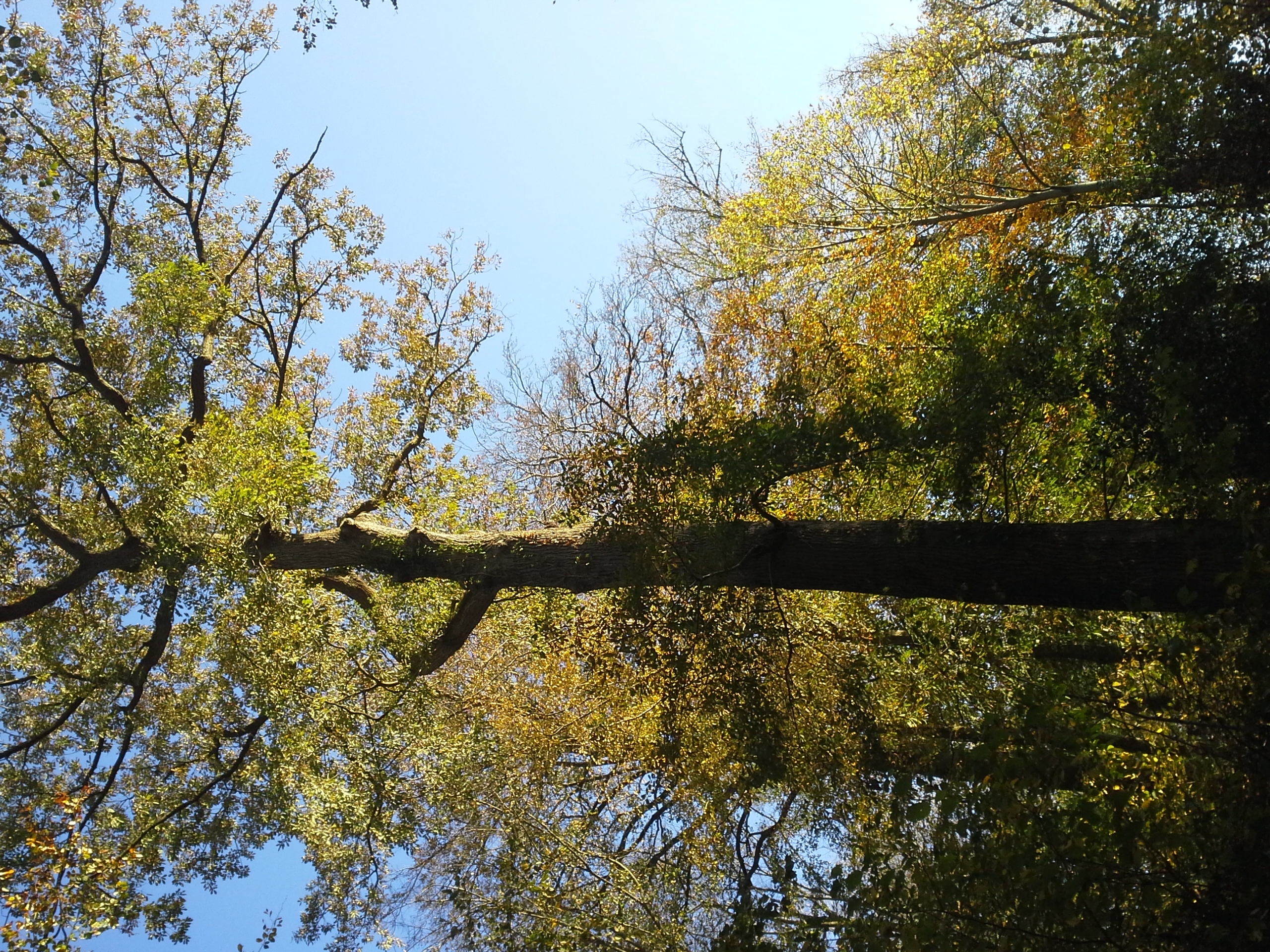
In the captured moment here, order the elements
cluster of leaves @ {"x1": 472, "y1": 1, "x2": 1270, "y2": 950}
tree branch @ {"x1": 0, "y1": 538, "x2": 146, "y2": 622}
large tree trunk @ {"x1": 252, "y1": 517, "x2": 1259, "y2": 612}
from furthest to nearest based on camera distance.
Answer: tree branch @ {"x1": 0, "y1": 538, "x2": 146, "y2": 622}, large tree trunk @ {"x1": 252, "y1": 517, "x2": 1259, "y2": 612}, cluster of leaves @ {"x1": 472, "y1": 1, "x2": 1270, "y2": 950}

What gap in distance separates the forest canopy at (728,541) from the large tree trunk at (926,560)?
1.1 inches

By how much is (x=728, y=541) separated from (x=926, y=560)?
1.25 m

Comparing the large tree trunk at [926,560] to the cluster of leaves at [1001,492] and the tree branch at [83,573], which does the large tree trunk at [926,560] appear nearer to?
the cluster of leaves at [1001,492]

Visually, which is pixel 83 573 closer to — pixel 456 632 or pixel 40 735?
pixel 40 735

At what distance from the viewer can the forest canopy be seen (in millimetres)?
4184

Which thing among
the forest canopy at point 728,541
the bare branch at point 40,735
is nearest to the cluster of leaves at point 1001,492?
the forest canopy at point 728,541

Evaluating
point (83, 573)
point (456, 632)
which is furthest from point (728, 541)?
point (83, 573)

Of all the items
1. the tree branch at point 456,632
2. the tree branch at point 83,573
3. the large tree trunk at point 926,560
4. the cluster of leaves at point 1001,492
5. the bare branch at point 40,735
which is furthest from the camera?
the tree branch at point 83,573

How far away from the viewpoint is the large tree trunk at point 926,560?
14.1 ft

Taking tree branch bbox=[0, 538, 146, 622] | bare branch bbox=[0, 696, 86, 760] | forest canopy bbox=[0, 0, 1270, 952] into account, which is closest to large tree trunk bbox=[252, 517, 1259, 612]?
forest canopy bbox=[0, 0, 1270, 952]

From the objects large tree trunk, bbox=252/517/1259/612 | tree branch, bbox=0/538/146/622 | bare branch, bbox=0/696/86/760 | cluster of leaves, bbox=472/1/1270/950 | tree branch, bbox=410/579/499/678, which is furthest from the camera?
tree branch, bbox=0/538/146/622

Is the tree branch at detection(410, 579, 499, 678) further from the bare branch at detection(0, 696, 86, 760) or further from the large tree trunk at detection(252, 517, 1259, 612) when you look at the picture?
the bare branch at detection(0, 696, 86, 760)

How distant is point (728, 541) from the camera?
5.30 meters

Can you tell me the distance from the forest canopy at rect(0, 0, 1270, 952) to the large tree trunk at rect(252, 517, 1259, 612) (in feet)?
0.09
